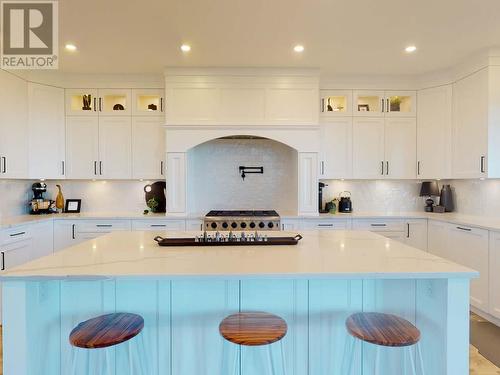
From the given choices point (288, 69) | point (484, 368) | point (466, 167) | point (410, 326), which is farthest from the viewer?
point (288, 69)

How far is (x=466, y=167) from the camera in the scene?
3.63 metres

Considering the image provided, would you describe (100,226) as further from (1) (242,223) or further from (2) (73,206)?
(1) (242,223)

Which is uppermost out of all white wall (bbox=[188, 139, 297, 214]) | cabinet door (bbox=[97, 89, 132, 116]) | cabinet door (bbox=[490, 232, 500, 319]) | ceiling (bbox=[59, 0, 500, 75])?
ceiling (bbox=[59, 0, 500, 75])

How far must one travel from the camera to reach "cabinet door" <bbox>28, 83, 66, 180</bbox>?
3.77m

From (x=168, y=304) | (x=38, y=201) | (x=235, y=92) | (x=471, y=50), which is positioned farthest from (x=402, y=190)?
(x=38, y=201)

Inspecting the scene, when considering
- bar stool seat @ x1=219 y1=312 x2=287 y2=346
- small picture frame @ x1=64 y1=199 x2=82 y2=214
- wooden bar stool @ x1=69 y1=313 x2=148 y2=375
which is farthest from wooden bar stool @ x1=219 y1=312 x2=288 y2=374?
small picture frame @ x1=64 y1=199 x2=82 y2=214

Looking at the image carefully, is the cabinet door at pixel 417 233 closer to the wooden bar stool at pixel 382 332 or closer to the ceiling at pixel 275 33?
the ceiling at pixel 275 33

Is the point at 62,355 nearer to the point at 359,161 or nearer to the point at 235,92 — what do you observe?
the point at 235,92

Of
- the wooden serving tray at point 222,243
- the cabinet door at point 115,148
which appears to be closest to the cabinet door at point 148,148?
the cabinet door at point 115,148

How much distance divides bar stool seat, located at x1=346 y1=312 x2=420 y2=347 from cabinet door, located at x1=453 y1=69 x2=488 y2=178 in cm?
279

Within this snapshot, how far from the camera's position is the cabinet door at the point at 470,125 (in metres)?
3.39

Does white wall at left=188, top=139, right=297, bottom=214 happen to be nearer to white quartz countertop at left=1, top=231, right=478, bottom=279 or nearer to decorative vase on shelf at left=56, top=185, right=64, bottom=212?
decorative vase on shelf at left=56, top=185, right=64, bottom=212

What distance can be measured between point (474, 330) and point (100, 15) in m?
4.55

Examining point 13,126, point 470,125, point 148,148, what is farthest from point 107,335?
point 470,125
